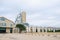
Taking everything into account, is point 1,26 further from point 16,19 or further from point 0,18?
point 16,19

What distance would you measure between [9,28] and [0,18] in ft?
18.0

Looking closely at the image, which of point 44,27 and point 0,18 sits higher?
point 0,18

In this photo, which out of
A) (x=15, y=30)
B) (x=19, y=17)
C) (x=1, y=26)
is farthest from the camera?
(x=19, y=17)

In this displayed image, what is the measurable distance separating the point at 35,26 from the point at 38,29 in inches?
86.4

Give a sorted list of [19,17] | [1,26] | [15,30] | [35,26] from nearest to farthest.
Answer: [1,26], [15,30], [35,26], [19,17]

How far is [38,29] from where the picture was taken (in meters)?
69.0

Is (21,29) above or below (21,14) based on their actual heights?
below

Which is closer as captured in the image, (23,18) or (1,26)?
(1,26)

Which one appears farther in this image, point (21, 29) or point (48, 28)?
point (48, 28)

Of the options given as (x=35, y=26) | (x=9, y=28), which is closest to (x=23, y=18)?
(x=35, y=26)

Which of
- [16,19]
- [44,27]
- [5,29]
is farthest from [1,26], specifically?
[44,27]

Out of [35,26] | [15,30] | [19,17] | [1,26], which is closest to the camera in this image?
[1,26]

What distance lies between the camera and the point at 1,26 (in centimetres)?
5772

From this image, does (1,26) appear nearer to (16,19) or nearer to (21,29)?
(21,29)
